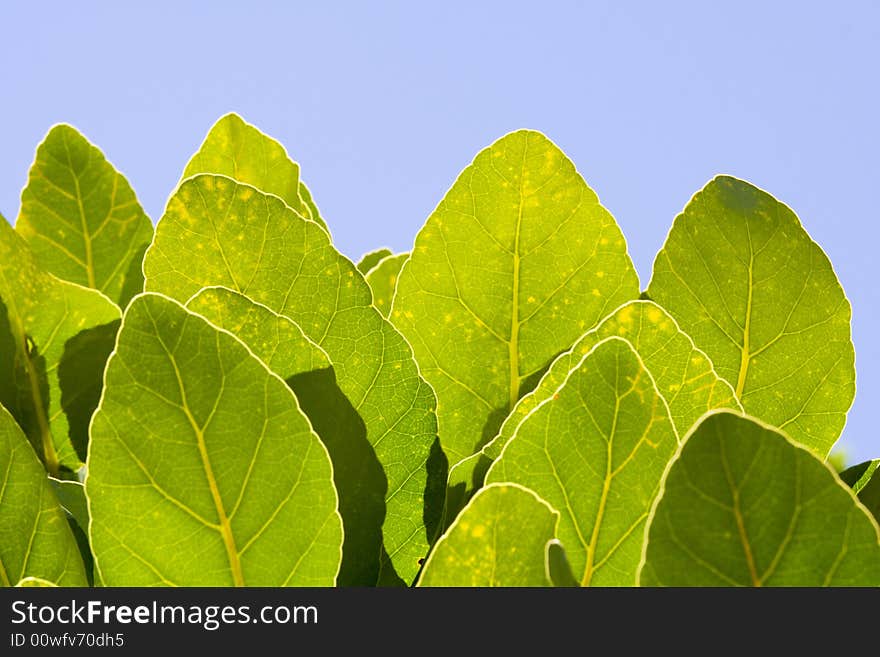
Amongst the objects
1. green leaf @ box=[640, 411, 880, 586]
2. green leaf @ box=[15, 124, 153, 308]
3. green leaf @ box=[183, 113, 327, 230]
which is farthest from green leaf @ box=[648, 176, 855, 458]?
green leaf @ box=[15, 124, 153, 308]

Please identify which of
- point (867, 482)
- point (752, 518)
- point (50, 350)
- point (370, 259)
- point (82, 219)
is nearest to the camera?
point (752, 518)

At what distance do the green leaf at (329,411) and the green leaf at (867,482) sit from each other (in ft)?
1.86

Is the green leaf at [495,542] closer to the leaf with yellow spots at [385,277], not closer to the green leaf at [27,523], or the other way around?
the green leaf at [27,523]

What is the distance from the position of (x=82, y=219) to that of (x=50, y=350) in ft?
1.21

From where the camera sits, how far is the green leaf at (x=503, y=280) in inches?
47.7

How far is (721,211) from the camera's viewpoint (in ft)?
3.98

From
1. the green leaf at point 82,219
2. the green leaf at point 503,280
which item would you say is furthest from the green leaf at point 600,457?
the green leaf at point 82,219

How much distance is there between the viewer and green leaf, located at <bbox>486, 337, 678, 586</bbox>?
881mm

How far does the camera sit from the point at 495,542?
821 mm

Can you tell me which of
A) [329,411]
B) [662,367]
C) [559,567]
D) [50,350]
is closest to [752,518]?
[559,567]

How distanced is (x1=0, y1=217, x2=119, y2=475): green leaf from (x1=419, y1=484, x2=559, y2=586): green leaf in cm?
69

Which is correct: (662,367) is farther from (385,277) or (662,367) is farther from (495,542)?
(385,277)
